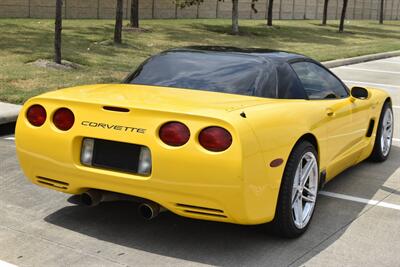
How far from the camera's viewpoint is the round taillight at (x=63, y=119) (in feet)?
13.3

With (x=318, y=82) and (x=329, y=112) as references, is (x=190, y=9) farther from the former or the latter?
(x=329, y=112)

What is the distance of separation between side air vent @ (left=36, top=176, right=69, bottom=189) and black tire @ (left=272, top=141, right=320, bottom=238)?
1476mm

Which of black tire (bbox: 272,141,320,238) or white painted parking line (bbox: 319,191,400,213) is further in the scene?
white painted parking line (bbox: 319,191,400,213)

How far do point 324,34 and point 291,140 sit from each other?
89.5 feet

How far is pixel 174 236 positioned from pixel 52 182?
0.95 metres

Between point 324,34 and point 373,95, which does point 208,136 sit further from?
point 324,34

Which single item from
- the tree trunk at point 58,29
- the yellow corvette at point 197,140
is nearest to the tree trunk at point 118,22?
the tree trunk at point 58,29

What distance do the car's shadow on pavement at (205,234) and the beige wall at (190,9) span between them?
20.0 m

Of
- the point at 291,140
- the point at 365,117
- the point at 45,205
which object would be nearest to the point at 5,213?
the point at 45,205

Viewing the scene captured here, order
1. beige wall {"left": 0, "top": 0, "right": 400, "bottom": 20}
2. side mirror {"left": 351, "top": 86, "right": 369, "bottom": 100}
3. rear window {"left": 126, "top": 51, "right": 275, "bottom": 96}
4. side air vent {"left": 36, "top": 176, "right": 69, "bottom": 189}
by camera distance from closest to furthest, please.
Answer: side air vent {"left": 36, "top": 176, "right": 69, "bottom": 189}, rear window {"left": 126, "top": 51, "right": 275, "bottom": 96}, side mirror {"left": 351, "top": 86, "right": 369, "bottom": 100}, beige wall {"left": 0, "top": 0, "right": 400, "bottom": 20}

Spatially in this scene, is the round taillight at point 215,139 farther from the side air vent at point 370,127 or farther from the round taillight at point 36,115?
the side air vent at point 370,127

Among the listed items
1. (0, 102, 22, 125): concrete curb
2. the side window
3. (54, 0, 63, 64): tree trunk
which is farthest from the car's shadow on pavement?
(54, 0, 63, 64): tree trunk

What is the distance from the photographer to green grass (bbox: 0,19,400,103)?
35.4 feet

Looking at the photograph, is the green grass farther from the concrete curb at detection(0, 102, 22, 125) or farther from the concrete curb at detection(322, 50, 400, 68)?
the concrete curb at detection(0, 102, 22, 125)
